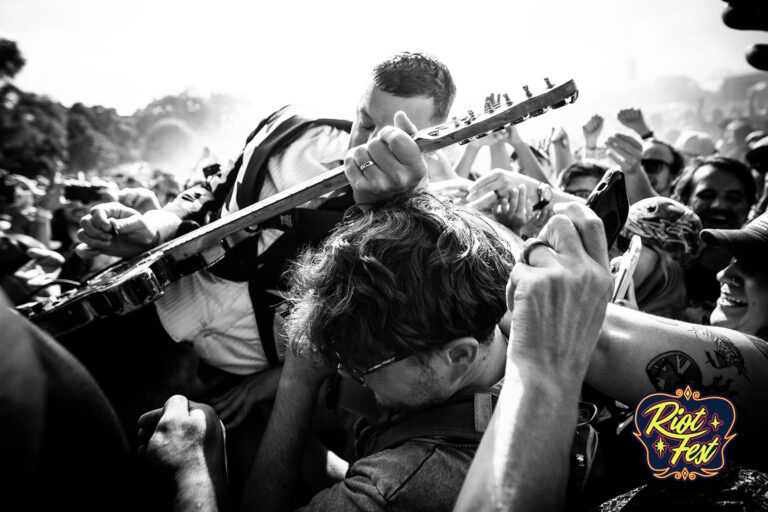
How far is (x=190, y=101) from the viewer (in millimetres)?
48469

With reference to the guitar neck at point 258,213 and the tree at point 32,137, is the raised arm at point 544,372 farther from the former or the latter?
the tree at point 32,137

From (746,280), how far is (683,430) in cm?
112

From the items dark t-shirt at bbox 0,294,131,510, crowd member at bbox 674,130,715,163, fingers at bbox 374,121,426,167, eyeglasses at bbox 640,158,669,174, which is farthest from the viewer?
crowd member at bbox 674,130,715,163

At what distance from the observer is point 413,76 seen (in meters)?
2.20

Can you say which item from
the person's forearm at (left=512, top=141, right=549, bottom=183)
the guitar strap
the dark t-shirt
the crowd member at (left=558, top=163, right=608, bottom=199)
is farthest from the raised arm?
the person's forearm at (left=512, top=141, right=549, bottom=183)

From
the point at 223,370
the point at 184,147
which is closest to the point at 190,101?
the point at 184,147

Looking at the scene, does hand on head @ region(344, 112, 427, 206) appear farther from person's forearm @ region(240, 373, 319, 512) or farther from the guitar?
person's forearm @ region(240, 373, 319, 512)

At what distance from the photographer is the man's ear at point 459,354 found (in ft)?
4.32

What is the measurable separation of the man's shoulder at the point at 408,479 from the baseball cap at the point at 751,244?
5.89 feet

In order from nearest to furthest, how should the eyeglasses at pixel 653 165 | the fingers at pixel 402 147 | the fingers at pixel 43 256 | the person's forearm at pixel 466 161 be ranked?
the fingers at pixel 402 147 < the fingers at pixel 43 256 < the person's forearm at pixel 466 161 < the eyeglasses at pixel 653 165

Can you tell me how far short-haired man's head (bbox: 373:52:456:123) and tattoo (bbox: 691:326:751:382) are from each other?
5.71 feet

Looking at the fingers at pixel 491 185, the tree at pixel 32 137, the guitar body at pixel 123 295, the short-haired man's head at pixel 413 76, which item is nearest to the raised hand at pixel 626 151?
the fingers at pixel 491 185

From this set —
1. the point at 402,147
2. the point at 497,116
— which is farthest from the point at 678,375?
the point at 402,147

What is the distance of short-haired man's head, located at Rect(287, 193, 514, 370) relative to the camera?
1311 millimetres
